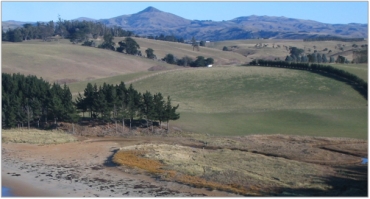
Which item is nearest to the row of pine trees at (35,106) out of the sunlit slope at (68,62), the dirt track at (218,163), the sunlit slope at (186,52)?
the dirt track at (218,163)

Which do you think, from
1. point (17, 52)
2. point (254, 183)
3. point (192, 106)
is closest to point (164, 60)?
point (17, 52)

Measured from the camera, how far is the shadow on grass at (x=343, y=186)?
24844mm

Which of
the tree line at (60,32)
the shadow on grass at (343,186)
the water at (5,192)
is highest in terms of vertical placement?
the tree line at (60,32)

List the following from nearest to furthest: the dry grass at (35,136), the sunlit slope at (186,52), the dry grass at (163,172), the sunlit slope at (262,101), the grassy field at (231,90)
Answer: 1. the dry grass at (163,172)
2. the dry grass at (35,136)
3. the sunlit slope at (262,101)
4. the grassy field at (231,90)
5. the sunlit slope at (186,52)

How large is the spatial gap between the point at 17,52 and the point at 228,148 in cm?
6949

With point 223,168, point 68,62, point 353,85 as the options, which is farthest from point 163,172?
point 68,62

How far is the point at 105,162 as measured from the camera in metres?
33.6

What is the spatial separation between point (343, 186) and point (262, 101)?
34.2 metres

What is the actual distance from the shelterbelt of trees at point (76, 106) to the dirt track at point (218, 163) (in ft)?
10.2

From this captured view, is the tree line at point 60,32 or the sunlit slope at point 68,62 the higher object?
the tree line at point 60,32

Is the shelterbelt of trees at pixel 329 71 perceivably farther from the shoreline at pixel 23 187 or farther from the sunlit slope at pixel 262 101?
the shoreline at pixel 23 187

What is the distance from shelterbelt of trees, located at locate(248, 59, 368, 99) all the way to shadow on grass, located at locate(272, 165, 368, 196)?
3150cm

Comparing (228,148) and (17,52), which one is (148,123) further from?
(17,52)

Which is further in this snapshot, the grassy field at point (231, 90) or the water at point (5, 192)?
the grassy field at point (231, 90)
